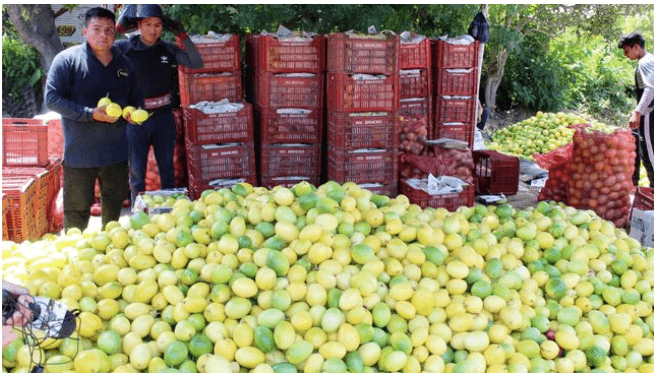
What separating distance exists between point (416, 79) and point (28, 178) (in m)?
4.35

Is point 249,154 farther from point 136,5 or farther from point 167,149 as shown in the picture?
point 136,5

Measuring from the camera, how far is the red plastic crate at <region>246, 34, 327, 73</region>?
225 inches

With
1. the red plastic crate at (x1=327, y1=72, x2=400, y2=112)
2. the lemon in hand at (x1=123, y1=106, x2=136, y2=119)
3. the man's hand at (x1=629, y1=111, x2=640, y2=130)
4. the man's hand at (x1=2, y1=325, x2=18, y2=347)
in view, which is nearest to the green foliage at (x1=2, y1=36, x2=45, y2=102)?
the red plastic crate at (x1=327, y1=72, x2=400, y2=112)

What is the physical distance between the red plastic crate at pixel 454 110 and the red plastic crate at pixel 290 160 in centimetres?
193

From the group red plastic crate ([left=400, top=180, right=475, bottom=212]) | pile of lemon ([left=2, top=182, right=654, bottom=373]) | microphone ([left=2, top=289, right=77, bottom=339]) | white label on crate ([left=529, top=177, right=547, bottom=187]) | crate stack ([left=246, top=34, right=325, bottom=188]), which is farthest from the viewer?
white label on crate ([left=529, top=177, right=547, bottom=187])

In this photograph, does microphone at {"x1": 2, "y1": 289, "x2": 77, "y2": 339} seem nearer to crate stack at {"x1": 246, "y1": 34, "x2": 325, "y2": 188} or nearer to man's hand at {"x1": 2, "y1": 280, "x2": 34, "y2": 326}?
man's hand at {"x1": 2, "y1": 280, "x2": 34, "y2": 326}

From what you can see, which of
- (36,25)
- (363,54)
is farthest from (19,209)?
(36,25)

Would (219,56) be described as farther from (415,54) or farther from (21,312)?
(21,312)

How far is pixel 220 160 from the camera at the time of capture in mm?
5742

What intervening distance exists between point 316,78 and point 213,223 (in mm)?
3337

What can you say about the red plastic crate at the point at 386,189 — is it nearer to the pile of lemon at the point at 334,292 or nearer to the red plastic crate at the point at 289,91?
the red plastic crate at the point at 289,91

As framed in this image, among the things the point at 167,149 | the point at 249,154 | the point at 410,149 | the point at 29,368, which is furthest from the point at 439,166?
the point at 29,368

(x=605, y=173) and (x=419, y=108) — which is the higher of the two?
(x=419, y=108)

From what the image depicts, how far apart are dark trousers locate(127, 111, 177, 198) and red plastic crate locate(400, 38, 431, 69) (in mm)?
2859
